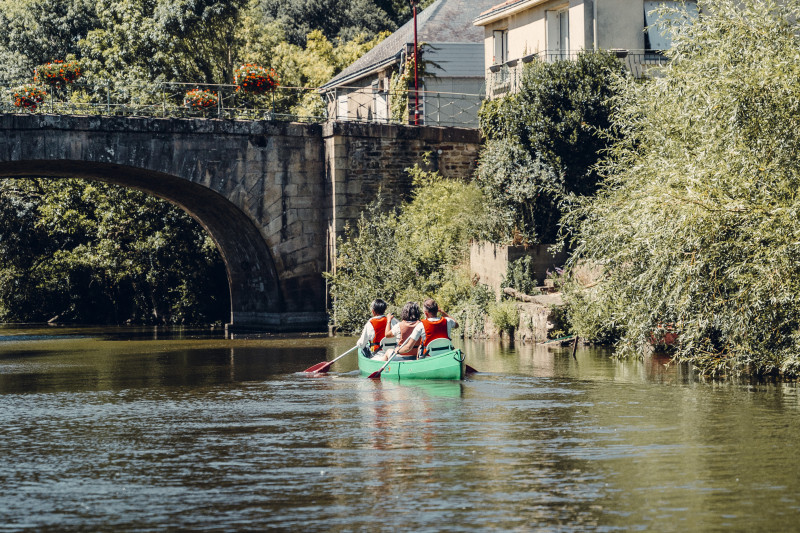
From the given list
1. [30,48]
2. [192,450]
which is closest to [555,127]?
[192,450]

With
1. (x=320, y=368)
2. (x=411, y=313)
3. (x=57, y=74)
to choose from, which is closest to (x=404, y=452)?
(x=411, y=313)

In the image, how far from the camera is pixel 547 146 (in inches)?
1193

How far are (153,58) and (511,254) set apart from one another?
1898 cm

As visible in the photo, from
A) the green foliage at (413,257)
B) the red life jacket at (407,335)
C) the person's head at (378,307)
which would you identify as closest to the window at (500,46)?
the green foliage at (413,257)

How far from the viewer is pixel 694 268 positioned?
18.2 meters

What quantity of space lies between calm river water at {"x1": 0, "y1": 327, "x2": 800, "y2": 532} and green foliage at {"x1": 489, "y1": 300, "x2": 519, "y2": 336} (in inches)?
246

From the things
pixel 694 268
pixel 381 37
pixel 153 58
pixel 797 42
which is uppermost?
pixel 381 37

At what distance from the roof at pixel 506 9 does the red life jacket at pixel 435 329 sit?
56.6ft

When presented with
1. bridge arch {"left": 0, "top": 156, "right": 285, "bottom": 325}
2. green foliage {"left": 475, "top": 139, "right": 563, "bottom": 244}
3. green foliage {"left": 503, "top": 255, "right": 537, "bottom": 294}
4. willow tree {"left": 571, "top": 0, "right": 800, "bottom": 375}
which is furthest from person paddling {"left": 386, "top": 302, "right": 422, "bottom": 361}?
bridge arch {"left": 0, "top": 156, "right": 285, "bottom": 325}

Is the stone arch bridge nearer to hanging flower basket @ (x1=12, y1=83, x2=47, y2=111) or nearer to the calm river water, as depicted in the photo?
hanging flower basket @ (x1=12, y1=83, x2=47, y2=111)

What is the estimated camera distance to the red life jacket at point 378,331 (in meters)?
20.4

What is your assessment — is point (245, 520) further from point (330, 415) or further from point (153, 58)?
point (153, 58)

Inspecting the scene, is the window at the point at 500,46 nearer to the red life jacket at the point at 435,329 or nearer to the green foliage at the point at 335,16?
the red life jacket at the point at 435,329

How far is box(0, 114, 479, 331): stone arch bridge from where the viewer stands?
102ft
